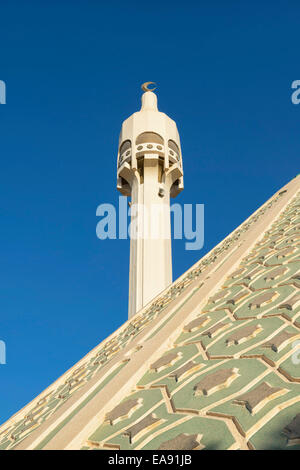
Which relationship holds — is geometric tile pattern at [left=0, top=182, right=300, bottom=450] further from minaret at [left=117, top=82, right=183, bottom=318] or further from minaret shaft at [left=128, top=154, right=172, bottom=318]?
minaret at [left=117, top=82, right=183, bottom=318]

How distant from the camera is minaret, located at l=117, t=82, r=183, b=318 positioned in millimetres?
10359

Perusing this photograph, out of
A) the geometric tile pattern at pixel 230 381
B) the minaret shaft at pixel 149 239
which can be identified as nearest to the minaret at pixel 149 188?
the minaret shaft at pixel 149 239

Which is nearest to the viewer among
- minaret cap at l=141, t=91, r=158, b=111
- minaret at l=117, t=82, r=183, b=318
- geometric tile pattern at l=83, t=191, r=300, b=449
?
geometric tile pattern at l=83, t=191, r=300, b=449

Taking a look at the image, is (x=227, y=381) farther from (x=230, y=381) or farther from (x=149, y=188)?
(x=149, y=188)

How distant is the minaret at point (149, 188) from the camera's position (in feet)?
34.0

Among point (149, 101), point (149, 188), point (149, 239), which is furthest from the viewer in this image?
point (149, 101)

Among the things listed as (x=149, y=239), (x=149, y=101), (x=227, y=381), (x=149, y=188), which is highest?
(x=149, y=101)

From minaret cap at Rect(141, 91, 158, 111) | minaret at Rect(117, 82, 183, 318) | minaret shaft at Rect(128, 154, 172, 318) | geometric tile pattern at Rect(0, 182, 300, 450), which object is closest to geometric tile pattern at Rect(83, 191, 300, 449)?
geometric tile pattern at Rect(0, 182, 300, 450)

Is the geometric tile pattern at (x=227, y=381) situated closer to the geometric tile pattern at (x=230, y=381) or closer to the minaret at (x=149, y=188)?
the geometric tile pattern at (x=230, y=381)

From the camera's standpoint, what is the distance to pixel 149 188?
11.4 m

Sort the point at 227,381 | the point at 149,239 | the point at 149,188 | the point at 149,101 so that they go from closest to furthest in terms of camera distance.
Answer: the point at 227,381, the point at 149,239, the point at 149,188, the point at 149,101

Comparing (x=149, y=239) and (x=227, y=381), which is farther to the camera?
(x=149, y=239)

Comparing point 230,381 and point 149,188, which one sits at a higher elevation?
point 149,188

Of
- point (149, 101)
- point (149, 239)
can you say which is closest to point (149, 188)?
point (149, 239)
